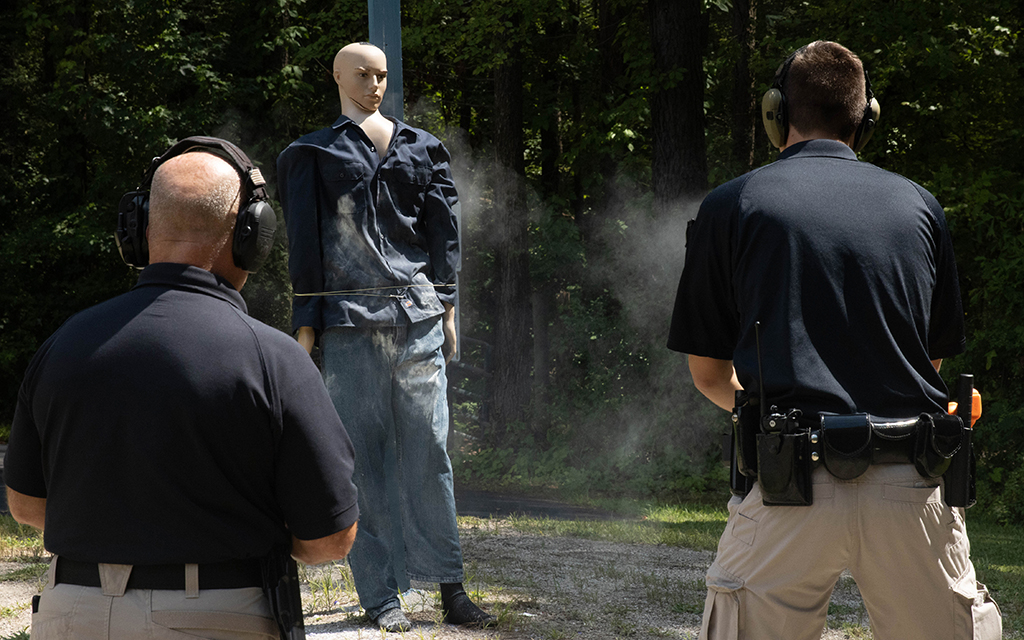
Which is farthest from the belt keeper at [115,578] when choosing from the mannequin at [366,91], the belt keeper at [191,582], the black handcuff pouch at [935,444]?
the mannequin at [366,91]

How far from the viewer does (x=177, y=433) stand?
75.2 inches

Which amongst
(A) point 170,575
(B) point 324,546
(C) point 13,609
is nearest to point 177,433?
(A) point 170,575

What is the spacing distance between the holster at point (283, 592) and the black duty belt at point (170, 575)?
2 centimetres

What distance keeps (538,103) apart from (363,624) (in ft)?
47.5

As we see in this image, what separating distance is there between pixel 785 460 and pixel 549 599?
2.67 m

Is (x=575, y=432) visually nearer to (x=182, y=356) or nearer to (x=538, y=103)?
(x=538, y=103)

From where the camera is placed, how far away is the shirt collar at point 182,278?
2.05m

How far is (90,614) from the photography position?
1928 millimetres

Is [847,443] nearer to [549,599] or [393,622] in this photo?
[393,622]

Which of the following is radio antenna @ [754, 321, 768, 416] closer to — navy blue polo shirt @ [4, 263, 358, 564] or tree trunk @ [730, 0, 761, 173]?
navy blue polo shirt @ [4, 263, 358, 564]

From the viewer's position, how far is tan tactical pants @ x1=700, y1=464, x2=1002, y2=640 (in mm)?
2244

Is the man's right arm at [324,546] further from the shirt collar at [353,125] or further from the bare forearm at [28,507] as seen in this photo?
the shirt collar at [353,125]

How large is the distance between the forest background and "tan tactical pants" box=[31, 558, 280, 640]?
34.0 ft

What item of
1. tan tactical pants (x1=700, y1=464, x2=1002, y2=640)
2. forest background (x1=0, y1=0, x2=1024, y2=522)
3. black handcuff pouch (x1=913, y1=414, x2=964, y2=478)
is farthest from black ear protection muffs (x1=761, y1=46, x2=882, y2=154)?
forest background (x1=0, y1=0, x2=1024, y2=522)
